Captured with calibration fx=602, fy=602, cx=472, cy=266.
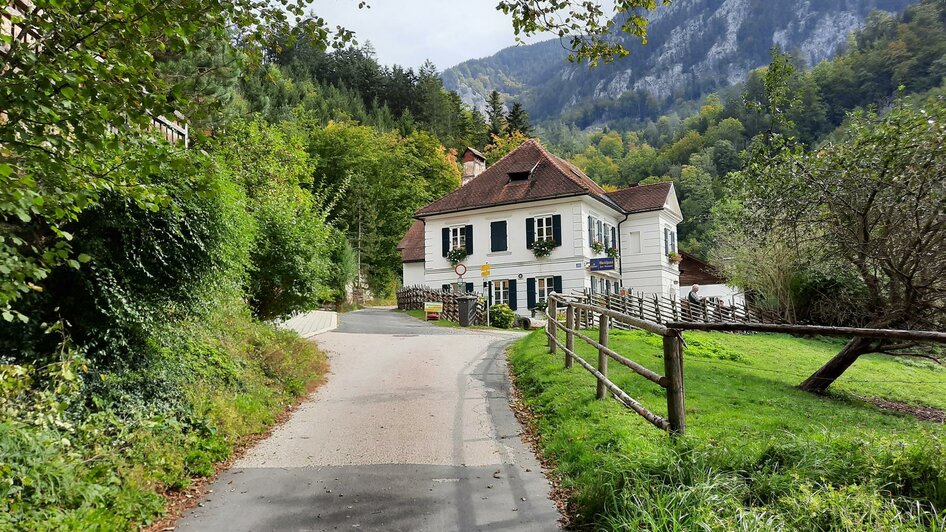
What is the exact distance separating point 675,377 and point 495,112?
72.2m

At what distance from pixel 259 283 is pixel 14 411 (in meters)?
8.07

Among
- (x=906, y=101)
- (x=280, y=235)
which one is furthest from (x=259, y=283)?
(x=906, y=101)

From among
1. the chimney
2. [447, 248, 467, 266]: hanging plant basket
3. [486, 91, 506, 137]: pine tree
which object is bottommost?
[447, 248, 467, 266]: hanging plant basket

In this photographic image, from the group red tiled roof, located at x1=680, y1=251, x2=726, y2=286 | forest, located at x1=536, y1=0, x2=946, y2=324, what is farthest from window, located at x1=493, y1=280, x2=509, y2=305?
red tiled roof, located at x1=680, y1=251, x2=726, y2=286

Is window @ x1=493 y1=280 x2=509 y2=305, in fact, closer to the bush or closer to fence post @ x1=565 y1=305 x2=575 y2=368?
the bush

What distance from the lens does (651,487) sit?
13.6 ft

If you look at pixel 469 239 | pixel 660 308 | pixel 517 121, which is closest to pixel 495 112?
pixel 517 121

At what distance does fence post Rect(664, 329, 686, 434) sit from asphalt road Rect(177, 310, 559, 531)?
1263 millimetres

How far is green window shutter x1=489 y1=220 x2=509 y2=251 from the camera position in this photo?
3136 centimetres

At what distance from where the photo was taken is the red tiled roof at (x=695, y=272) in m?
47.4

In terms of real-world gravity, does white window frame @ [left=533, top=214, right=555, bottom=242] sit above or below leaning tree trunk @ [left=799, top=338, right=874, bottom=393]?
above

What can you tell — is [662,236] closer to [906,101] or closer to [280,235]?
[906,101]

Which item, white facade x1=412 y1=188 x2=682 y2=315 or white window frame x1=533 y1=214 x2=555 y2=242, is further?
white window frame x1=533 y1=214 x2=555 y2=242

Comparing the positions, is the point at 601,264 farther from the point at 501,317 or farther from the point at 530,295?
the point at 530,295
